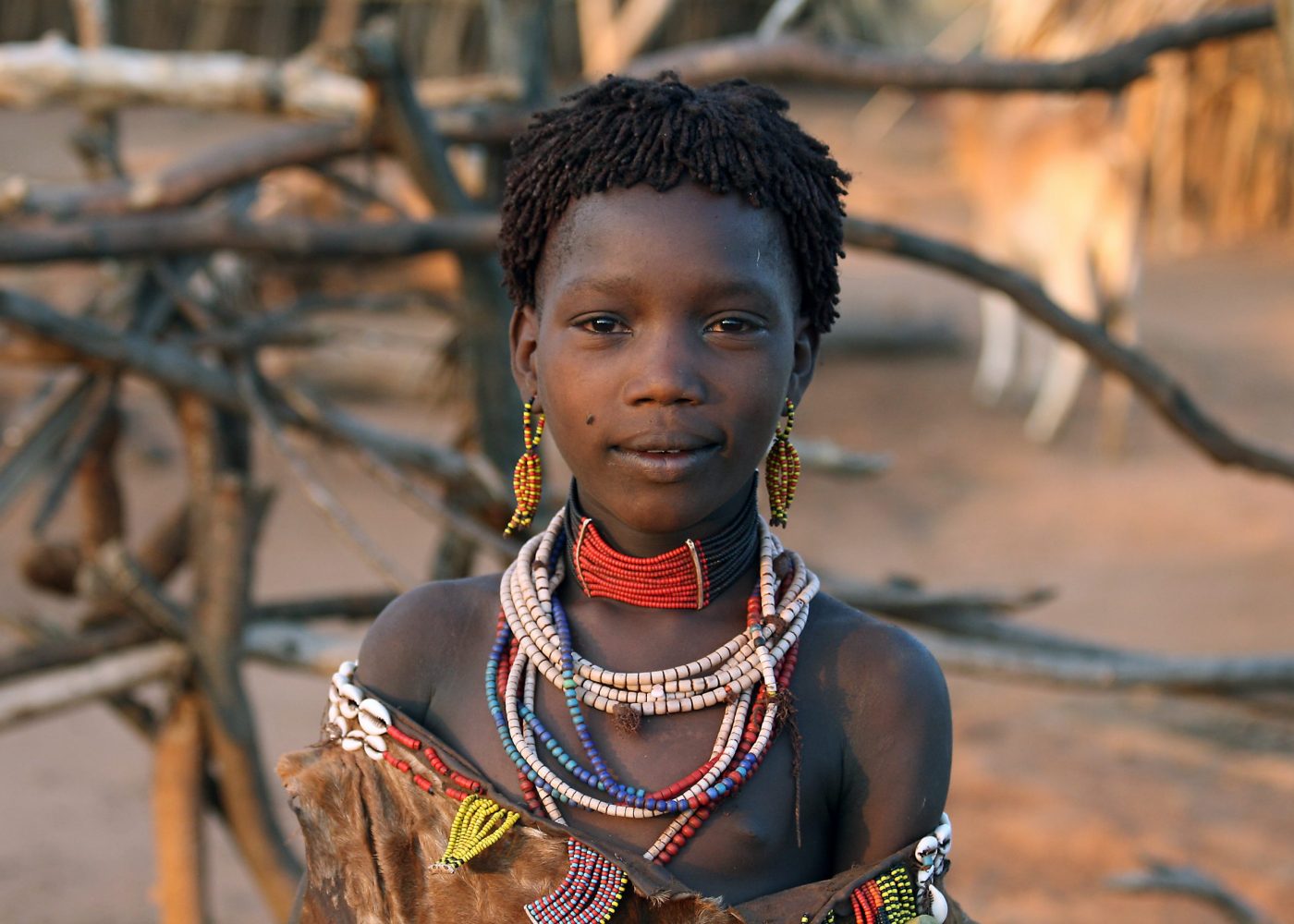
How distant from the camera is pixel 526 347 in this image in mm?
1654

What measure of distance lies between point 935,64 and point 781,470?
7.12 ft

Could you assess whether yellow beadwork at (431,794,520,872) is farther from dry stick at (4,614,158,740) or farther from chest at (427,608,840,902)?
dry stick at (4,614,158,740)

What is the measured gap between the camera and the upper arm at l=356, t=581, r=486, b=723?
5.34 ft

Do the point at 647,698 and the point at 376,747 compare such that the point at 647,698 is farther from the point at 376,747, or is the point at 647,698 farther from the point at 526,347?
the point at 526,347

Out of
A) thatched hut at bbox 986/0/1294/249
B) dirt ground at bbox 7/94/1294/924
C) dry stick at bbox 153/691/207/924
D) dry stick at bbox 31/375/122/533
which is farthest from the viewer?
thatched hut at bbox 986/0/1294/249

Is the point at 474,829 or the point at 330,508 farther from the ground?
the point at 474,829

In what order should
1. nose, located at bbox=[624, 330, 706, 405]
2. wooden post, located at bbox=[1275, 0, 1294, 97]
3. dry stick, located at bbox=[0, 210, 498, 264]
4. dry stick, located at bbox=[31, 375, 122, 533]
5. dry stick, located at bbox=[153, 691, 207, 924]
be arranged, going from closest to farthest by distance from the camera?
nose, located at bbox=[624, 330, 706, 405] < wooden post, located at bbox=[1275, 0, 1294, 97] < dry stick, located at bbox=[0, 210, 498, 264] < dry stick, located at bbox=[153, 691, 207, 924] < dry stick, located at bbox=[31, 375, 122, 533]

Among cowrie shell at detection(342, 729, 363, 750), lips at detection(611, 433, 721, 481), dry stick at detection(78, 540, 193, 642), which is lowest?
dry stick at detection(78, 540, 193, 642)

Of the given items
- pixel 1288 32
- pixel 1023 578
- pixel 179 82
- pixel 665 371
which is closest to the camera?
pixel 665 371

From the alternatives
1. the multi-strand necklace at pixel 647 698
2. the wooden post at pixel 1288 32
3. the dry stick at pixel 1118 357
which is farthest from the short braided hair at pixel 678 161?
the dry stick at pixel 1118 357

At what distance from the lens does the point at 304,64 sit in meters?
3.50

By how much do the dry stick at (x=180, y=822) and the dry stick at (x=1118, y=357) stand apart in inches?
→ 75.1

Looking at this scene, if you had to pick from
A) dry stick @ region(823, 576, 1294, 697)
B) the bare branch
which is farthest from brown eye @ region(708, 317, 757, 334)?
the bare branch

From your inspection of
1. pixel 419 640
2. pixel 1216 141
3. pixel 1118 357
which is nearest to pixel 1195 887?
pixel 1118 357
